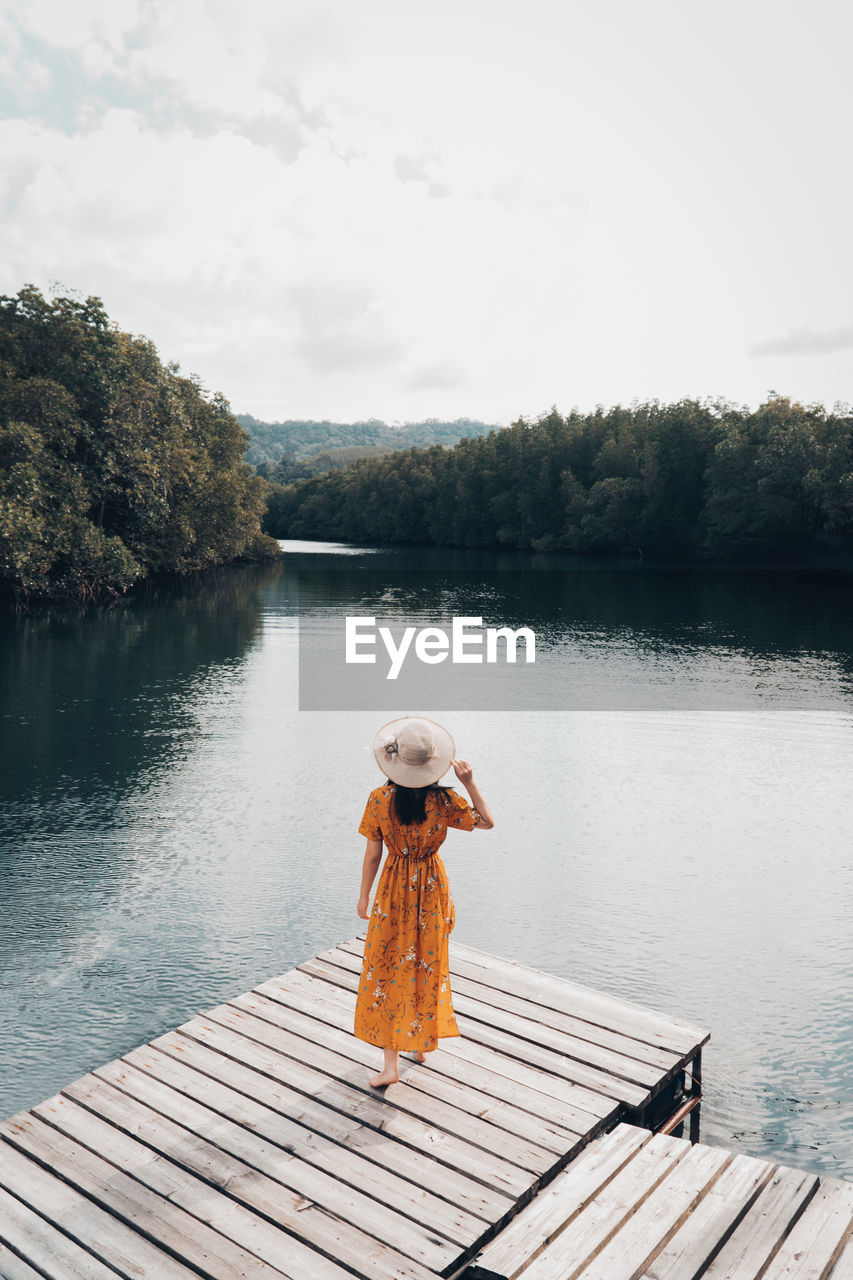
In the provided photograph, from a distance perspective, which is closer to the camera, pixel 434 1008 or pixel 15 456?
pixel 434 1008

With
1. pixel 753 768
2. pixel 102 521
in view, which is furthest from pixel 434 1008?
pixel 102 521

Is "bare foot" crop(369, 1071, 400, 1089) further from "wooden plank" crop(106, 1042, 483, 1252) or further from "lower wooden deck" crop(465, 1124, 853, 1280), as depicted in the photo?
"lower wooden deck" crop(465, 1124, 853, 1280)

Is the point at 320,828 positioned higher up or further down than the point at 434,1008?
further down

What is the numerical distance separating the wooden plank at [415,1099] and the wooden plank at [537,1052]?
64 centimetres

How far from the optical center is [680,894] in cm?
1073

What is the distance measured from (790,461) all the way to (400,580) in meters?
29.1

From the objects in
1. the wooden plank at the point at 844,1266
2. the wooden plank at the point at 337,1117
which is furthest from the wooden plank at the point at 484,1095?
the wooden plank at the point at 844,1266

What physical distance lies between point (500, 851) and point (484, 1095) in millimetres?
6799

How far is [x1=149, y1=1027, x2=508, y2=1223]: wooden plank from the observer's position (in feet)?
14.7

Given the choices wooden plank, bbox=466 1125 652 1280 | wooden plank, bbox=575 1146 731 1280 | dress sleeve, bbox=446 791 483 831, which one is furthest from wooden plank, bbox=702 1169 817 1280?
dress sleeve, bbox=446 791 483 831

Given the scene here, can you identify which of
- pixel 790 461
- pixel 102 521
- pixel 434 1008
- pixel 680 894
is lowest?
pixel 680 894

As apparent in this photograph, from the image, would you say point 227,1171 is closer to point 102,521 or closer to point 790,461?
point 102,521

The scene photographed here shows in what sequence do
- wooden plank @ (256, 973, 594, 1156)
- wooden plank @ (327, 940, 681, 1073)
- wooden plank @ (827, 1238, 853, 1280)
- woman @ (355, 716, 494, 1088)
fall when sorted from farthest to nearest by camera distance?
wooden plank @ (327, 940, 681, 1073), woman @ (355, 716, 494, 1088), wooden plank @ (256, 973, 594, 1156), wooden plank @ (827, 1238, 853, 1280)

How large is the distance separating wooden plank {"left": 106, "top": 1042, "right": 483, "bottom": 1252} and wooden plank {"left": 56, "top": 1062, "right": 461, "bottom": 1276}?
24 mm
